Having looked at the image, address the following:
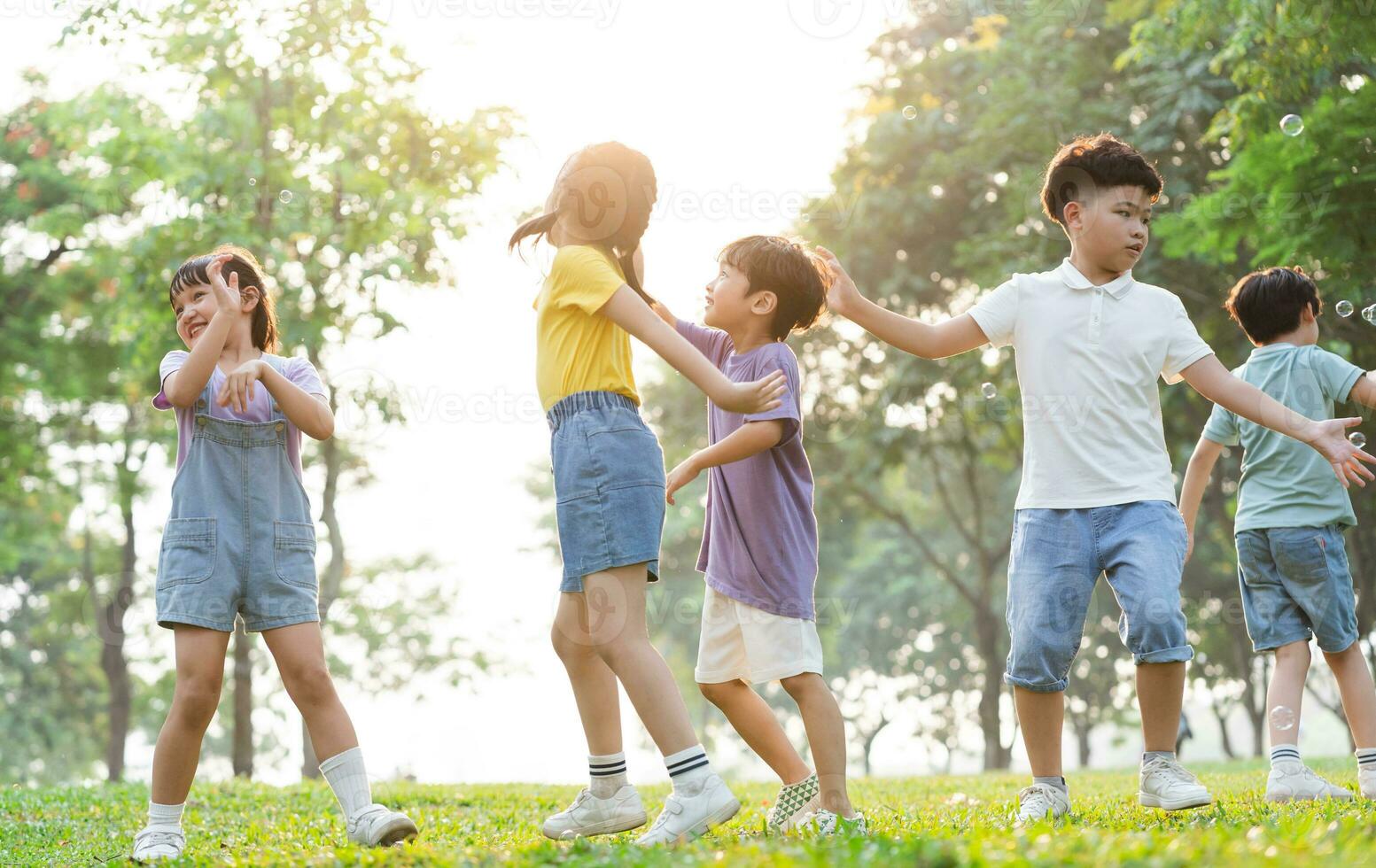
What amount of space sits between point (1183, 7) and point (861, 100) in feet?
22.0

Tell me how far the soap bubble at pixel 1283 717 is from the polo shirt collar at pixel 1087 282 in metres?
2.10

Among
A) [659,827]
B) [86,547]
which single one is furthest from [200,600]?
[86,547]

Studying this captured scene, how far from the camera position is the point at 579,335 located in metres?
4.64

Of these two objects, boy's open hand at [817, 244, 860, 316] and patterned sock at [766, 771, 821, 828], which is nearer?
patterned sock at [766, 771, 821, 828]

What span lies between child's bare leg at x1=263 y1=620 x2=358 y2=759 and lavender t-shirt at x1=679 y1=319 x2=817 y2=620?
4.73ft

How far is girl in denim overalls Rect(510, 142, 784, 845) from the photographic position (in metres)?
4.35

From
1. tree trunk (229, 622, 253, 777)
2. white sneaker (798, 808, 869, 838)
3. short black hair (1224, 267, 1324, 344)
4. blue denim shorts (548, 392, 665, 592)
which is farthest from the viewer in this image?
tree trunk (229, 622, 253, 777)

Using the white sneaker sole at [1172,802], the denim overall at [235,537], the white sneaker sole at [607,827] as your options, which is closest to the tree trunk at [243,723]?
the denim overall at [235,537]

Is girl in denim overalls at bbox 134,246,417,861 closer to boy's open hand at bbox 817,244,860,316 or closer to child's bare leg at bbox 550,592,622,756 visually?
child's bare leg at bbox 550,592,622,756

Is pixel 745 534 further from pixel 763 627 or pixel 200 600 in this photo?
pixel 200 600

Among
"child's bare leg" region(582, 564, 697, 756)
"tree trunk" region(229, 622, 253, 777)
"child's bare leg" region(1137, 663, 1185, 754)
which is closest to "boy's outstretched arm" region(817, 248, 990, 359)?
"child's bare leg" region(582, 564, 697, 756)

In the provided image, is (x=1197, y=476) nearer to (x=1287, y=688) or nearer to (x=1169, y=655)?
(x=1287, y=688)

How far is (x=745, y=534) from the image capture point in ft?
16.1

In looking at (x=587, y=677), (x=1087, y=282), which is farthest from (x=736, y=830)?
(x=1087, y=282)
